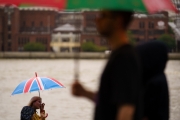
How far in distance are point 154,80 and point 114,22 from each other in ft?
1.08

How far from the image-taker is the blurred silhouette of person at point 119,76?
5.78 ft

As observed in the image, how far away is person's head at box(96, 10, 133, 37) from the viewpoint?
72.8 inches

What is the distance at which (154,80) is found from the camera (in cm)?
210

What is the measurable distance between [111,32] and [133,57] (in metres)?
0.11

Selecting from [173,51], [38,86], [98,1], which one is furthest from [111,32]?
[173,51]

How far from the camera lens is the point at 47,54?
208ft

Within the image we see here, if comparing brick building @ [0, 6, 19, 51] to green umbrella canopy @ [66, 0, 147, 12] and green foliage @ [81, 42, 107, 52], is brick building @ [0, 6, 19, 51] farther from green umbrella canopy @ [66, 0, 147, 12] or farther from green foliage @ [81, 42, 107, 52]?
green umbrella canopy @ [66, 0, 147, 12]

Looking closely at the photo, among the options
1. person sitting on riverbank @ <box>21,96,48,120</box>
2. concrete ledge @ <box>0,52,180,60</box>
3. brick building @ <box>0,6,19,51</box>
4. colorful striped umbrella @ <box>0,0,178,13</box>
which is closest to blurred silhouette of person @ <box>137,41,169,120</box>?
colorful striped umbrella @ <box>0,0,178,13</box>

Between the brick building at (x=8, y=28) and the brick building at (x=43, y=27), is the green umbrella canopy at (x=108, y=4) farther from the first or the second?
the brick building at (x=8, y=28)

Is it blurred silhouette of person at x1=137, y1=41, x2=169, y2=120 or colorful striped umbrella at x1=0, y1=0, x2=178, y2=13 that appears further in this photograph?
blurred silhouette of person at x1=137, y1=41, x2=169, y2=120

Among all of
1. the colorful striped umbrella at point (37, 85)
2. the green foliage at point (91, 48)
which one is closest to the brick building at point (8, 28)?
the green foliage at point (91, 48)

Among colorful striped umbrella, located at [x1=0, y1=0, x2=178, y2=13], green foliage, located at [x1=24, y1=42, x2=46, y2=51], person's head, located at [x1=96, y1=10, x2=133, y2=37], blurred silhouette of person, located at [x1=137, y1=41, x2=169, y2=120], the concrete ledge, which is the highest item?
colorful striped umbrella, located at [x1=0, y1=0, x2=178, y2=13]

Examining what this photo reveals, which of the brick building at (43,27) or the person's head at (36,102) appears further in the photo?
the brick building at (43,27)

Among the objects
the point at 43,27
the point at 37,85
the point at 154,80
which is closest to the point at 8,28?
the point at 43,27
